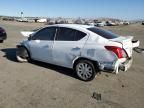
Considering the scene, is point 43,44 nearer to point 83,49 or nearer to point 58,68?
point 58,68

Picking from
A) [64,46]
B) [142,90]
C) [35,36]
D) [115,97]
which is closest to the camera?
[115,97]

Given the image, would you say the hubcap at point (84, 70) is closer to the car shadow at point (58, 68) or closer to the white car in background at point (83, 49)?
the white car in background at point (83, 49)

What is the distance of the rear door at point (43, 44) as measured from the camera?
27.6ft

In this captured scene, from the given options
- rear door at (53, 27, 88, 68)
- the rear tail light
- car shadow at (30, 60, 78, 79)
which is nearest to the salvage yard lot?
car shadow at (30, 60, 78, 79)

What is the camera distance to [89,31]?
7598 mm

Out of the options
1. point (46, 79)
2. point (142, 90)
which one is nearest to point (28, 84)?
point (46, 79)

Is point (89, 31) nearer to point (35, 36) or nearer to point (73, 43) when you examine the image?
point (73, 43)

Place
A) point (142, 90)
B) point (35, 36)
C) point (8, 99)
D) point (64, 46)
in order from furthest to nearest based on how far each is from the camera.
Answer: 1. point (35, 36)
2. point (64, 46)
3. point (142, 90)
4. point (8, 99)

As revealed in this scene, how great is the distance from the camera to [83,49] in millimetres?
7430

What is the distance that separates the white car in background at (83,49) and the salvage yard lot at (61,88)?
451mm

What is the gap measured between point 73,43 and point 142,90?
250cm

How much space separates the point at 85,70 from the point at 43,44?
1986 mm

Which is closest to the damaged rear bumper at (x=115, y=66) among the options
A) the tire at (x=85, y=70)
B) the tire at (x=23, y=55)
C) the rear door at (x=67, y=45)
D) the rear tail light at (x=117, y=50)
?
the rear tail light at (x=117, y=50)

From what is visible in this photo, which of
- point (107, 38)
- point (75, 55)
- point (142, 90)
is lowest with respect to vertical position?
point (142, 90)
